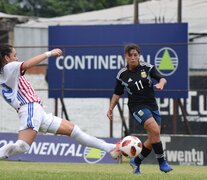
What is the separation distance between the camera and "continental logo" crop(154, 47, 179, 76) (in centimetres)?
2225

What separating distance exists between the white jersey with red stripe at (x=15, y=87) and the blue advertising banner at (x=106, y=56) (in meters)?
10.8

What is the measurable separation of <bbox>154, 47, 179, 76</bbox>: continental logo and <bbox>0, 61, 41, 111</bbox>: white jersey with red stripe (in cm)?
1066

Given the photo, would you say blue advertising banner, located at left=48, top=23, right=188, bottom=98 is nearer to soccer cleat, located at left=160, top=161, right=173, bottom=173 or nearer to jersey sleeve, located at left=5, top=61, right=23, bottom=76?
soccer cleat, located at left=160, top=161, right=173, bottom=173

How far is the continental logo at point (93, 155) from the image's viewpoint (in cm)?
2002

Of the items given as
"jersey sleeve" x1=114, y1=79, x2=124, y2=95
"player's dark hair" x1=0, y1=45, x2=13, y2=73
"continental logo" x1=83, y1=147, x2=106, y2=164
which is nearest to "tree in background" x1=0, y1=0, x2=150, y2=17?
"continental logo" x1=83, y1=147, x2=106, y2=164

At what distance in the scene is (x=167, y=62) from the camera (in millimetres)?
22297

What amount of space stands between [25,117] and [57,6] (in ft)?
153

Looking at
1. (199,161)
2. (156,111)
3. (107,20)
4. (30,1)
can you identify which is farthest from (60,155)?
(30,1)

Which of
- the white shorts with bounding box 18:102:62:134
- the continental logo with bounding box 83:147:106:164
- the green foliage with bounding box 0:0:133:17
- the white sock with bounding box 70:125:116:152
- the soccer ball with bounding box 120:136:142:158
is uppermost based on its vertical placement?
the green foliage with bounding box 0:0:133:17

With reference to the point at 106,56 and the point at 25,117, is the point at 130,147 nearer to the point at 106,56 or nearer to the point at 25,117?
the point at 25,117

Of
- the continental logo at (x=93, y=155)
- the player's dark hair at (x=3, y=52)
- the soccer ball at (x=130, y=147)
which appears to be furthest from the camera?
the continental logo at (x=93, y=155)

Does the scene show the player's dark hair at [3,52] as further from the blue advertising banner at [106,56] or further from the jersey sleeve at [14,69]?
the blue advertising banner at [106,56]

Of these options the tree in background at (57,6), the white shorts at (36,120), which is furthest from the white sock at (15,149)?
the tree in background at (57,6)

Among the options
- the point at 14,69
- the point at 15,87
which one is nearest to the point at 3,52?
the point at 14,69
